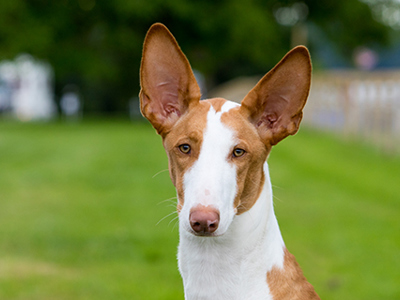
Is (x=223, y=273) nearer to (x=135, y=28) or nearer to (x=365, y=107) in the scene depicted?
(x=365, y=107)

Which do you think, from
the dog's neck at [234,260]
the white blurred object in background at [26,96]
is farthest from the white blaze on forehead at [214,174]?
the white blurred object in background at [26,96]

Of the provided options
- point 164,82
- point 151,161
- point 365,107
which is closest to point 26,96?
point 365,107

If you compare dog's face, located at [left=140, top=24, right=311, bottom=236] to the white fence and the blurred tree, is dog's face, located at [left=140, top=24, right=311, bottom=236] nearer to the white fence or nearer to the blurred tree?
the white fence

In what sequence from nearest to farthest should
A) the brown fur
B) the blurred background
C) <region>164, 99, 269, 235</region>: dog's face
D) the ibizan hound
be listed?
<region>164, 99, 269, 235</region>: dog's face < the ibizan hound < the brown fur < the blurred background

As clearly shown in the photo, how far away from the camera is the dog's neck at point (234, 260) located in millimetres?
3035

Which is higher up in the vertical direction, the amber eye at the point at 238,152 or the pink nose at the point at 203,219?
the amber eye at the point at 238,152

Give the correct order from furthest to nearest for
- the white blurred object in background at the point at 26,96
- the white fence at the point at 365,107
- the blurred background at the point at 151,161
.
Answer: the white blurred object in background at the point at 26,96, the white fence at the point at 365,107, the blurred background at the point at 151,161

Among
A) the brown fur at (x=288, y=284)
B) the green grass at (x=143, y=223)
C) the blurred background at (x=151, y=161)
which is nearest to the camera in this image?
the brown fur at (x=288, y=284)

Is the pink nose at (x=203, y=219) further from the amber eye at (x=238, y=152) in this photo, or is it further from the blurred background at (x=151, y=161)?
the blurred background at (x=151, y=161)

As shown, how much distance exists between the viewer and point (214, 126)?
298 cm

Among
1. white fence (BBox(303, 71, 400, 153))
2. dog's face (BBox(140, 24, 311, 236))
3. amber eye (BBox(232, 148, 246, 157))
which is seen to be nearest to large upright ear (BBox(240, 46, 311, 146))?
dog's face (BBox(140, 24, 311, 236))

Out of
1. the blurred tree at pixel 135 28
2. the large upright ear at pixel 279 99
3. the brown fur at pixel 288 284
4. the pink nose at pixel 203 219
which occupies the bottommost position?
the blurred tree at pixel 135 28

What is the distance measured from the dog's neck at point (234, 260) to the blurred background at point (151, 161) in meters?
0.51

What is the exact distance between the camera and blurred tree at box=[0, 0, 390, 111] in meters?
25.4
